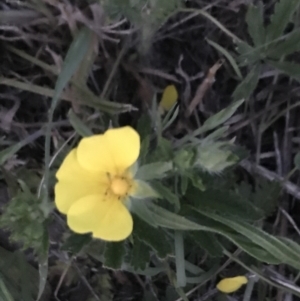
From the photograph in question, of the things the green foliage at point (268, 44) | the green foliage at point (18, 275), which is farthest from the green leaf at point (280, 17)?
the green foliage at point (18, 275)

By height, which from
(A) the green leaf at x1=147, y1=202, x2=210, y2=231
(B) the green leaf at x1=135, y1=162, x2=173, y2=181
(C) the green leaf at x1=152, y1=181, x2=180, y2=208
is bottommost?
(A) the green leaf at x1=147, y1=202, x2=210, y2=231

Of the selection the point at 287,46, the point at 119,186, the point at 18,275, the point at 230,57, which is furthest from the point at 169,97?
the point at 18,275

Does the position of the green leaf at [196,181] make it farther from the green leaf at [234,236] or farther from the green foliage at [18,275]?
the green foliage at [18,275]

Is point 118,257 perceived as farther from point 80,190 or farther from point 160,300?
point 160,300

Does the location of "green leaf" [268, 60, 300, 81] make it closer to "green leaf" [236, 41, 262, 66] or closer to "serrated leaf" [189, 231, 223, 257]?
"green leaf" [236, 41, 262, 66]

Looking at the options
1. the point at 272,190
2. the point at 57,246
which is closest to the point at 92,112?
the point at 57,246

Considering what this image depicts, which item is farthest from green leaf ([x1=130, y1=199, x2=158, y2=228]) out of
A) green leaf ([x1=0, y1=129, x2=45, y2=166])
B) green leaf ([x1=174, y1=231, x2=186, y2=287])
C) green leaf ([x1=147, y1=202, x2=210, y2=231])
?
green leaf ([x1=0, y1=129, x2=45, y2=166])
